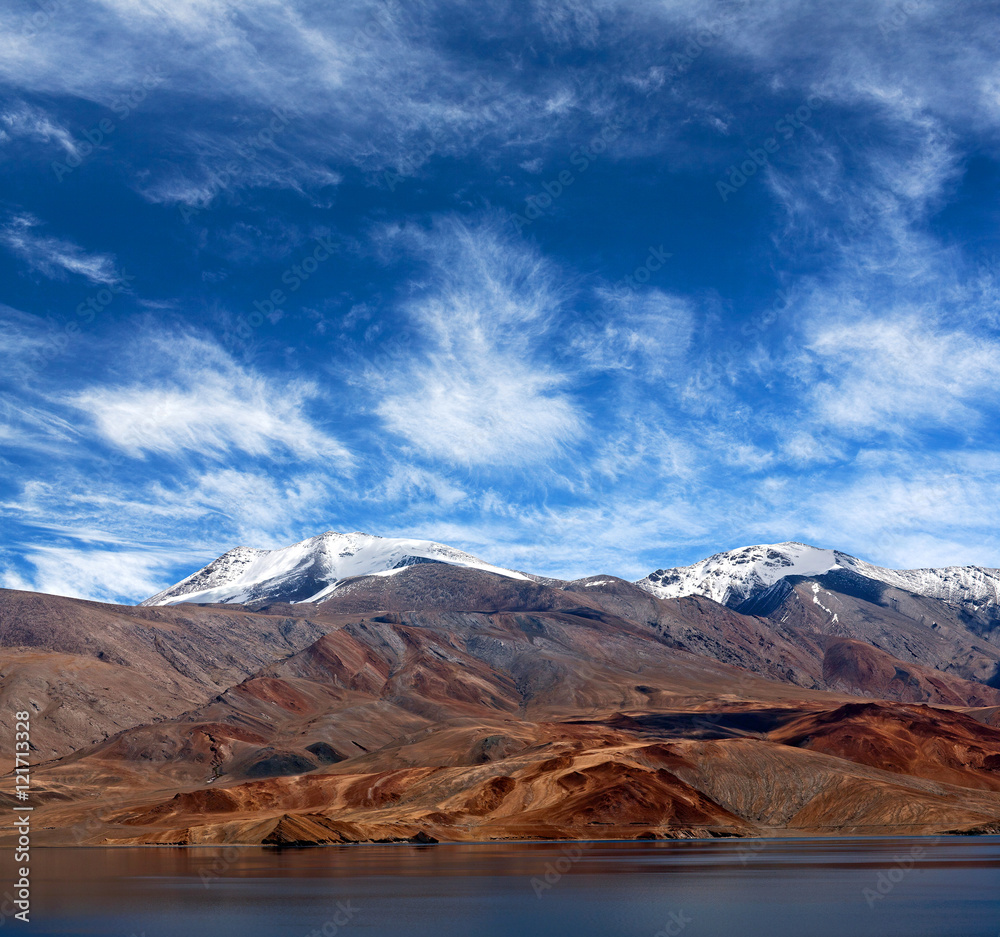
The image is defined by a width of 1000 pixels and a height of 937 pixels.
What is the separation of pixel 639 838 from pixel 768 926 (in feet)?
340

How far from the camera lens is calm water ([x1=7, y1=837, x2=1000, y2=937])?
62406mm

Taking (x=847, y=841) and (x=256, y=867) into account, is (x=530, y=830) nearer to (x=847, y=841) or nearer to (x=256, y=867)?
(x=847, y=841)

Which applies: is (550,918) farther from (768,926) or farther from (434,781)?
(434,781)

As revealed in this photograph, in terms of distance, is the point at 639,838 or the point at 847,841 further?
the point at 639,838

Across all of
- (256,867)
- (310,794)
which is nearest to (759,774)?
(310,794)

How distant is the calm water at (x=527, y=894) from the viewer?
62.4 metres

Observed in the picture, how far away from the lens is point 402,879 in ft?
307

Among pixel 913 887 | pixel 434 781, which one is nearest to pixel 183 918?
pixel 913 887

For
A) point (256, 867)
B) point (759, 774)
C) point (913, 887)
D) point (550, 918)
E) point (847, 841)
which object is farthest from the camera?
point (759, 774)

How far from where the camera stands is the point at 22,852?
13362 cm

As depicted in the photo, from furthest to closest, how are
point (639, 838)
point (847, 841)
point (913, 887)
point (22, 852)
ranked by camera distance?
point (639, 838) → point (847, 841) → point (22, 852) → point (913, 887)

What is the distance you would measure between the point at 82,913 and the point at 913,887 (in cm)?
6188

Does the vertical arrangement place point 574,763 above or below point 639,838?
above

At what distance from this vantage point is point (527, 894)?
262ft
